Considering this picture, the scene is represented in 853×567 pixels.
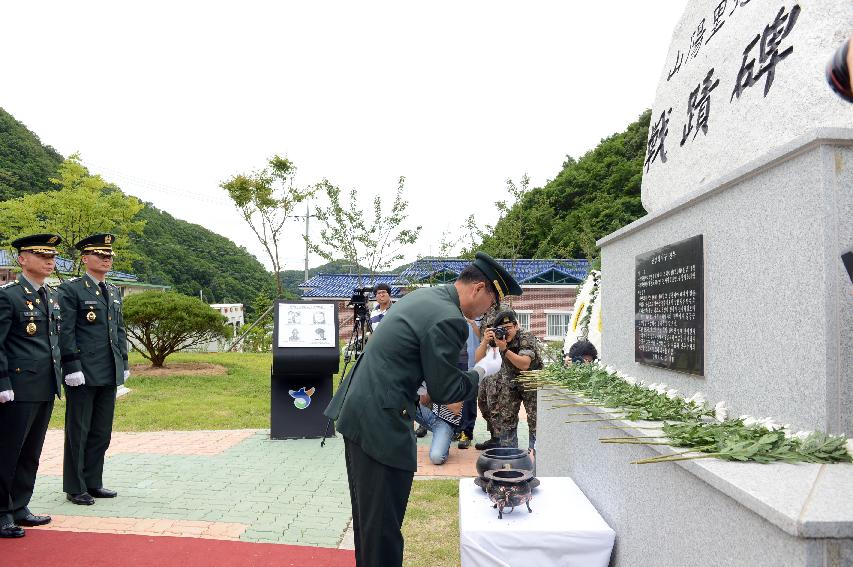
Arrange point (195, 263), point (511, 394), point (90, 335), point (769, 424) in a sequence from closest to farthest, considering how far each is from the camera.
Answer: point (769, 424), point (90, 335), point (511, 394), point (195, 263)

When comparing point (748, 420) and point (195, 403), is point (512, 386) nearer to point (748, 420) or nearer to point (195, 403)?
point (748, 420)

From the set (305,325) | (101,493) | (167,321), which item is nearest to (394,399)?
(101,493)

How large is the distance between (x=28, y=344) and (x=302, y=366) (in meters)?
2.94

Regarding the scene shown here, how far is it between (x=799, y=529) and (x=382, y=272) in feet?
57.8

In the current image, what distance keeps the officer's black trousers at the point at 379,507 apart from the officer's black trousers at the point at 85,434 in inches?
120

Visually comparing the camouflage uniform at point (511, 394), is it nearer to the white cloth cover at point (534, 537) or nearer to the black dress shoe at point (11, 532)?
the white cloth cover at point (534, 537)

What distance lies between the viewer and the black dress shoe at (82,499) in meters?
4.62

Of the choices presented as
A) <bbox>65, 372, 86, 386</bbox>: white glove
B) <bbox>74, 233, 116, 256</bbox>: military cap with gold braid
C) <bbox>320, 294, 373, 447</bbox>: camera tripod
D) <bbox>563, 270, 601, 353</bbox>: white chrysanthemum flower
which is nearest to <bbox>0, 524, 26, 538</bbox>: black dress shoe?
<bbox>65, 372, 86, 386</bbox>: white glove

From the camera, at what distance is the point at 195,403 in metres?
9.99

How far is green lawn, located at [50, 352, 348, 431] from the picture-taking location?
8.30 metres

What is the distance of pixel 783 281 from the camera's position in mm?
2166

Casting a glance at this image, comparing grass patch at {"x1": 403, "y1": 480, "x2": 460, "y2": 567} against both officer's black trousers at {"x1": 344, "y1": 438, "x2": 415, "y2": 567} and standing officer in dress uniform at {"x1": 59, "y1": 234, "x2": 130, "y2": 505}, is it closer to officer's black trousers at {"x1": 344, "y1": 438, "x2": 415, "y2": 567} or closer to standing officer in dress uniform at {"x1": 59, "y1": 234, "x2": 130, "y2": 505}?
officer's black trousers at {"x1": 344, "y1": 438, "x2": 415, "y2": 567}

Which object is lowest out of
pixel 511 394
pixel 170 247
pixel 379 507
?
pixel 379 507

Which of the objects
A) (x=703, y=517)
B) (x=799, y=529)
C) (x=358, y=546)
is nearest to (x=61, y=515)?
(x=358, y=546)
